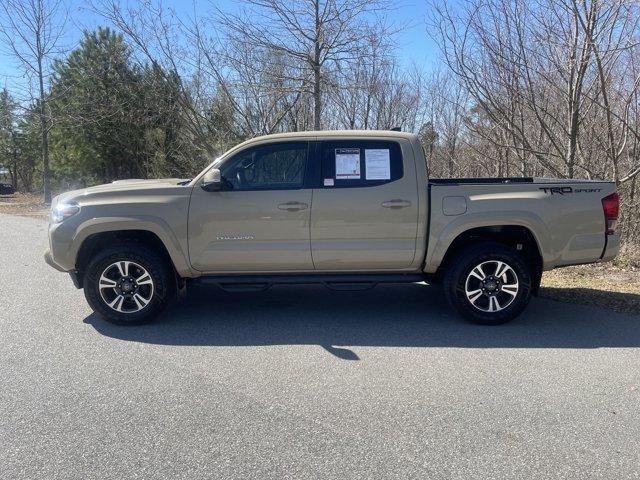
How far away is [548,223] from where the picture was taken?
5.25m

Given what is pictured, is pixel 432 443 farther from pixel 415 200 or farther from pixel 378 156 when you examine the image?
pixel 378 156

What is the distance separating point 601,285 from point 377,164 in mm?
3875

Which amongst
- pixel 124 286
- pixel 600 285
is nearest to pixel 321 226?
pixel 124 286

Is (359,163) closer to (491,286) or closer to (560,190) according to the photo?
(491,286)

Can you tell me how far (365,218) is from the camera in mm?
5293

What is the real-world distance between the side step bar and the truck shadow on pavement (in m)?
0.39

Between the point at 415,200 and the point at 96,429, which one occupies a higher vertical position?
the point at 415,200

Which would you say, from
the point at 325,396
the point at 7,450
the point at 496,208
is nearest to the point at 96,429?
the point at 7,450

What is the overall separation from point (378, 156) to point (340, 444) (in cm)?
312

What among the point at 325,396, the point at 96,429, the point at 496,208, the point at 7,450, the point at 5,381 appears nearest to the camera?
the point at 7,450

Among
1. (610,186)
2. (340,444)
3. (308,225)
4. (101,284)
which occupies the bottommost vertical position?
(340,444)

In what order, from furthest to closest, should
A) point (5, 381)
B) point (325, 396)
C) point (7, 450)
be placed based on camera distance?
1. point (5, 381)
2. point (325, 396)
3. point (7, 450)

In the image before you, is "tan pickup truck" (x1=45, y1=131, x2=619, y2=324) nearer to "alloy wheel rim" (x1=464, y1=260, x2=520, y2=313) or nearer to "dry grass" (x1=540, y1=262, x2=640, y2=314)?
"alloy wheel rim" (x1=464, y1=260, x2=520, y2=313)

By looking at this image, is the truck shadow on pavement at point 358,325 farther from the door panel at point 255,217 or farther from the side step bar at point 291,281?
the door panel at point 255,217
